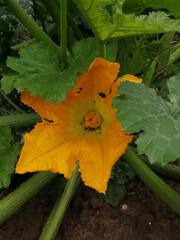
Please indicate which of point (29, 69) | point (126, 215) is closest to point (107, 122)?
point (29, 69)

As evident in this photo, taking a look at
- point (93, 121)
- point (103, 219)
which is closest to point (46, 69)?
point (93, 121)

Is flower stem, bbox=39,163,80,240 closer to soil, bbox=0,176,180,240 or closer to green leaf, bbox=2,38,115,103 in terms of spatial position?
soil, bbox=0,176,180,240

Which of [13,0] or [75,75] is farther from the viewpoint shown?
[13,0]

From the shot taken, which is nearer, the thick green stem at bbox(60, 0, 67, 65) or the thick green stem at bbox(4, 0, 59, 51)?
the thick green stem at bbox(60, 0, 67, 65)

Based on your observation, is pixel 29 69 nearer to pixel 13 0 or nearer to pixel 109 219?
pixel 13 0

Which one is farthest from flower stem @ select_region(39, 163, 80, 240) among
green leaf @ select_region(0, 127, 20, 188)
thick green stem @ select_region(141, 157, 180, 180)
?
thick green stem @ select_region(141, 157, 180, 180)

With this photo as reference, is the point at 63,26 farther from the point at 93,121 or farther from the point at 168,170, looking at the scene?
the point at 168,170

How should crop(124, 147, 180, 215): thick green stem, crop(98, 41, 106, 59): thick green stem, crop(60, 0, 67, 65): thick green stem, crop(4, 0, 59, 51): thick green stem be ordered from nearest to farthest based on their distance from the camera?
crop(60, 0, 67, 65): thick green stem
crop(98, 41, 106, 59): thick green stem
crop(124, 147, 180, 215): thick green stem
crop(4, 0, 59, 51): thick green stem
